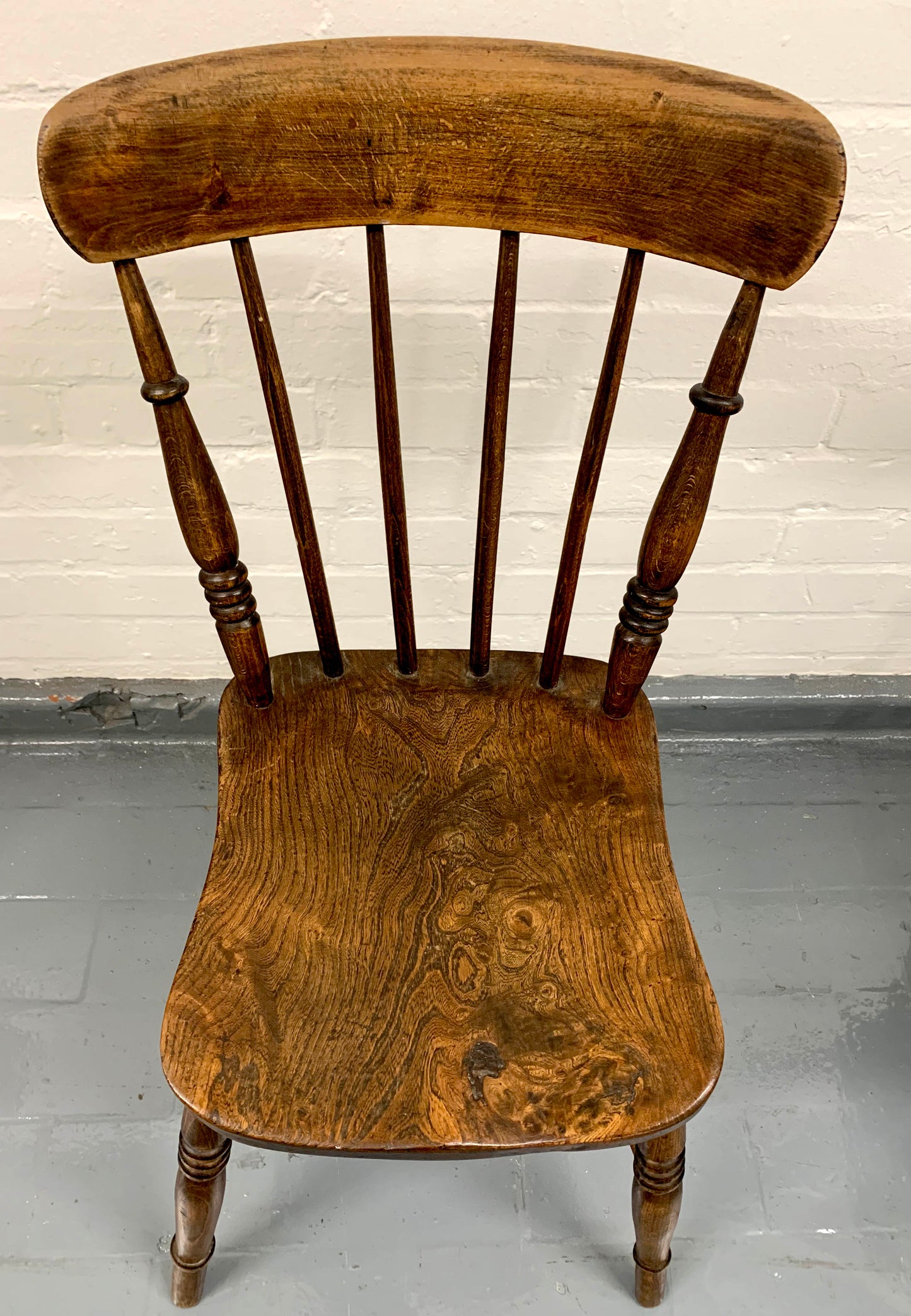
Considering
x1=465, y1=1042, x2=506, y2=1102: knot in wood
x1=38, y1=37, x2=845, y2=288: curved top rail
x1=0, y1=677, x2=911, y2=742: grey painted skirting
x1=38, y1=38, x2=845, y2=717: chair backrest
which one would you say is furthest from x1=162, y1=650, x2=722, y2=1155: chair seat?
x1=0, y1=677, x2=911, y2=742: grey painted skirting

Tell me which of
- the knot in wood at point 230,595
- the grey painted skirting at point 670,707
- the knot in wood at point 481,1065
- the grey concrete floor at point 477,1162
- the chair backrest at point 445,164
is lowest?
the grey concrete floor at point 477,1162

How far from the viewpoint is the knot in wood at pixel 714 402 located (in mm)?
774

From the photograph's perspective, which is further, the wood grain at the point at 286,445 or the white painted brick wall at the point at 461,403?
the white painted brick wall at the point at 461,403

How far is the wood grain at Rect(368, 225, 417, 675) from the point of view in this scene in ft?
2.56

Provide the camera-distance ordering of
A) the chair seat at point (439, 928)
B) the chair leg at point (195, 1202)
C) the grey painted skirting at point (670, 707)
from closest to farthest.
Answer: the chair seat at point (439, 928), the chair leg at point (195, 1202), the grey painted skirting at point (670, 707)

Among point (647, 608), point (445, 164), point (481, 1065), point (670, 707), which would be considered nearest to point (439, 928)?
point (481, 1065)

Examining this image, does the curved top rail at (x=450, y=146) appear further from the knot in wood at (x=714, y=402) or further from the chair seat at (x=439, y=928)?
the chair seat at (x=439, y=928)

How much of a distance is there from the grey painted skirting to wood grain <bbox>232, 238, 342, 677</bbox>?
0.55 metres

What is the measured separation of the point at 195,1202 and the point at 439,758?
0.42 m

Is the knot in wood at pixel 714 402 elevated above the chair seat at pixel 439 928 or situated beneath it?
elevated above

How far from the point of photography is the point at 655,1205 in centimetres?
90

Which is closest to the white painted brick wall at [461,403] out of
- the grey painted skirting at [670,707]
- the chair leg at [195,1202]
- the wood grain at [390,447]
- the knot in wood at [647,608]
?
the grey painted skirting at [670,707]

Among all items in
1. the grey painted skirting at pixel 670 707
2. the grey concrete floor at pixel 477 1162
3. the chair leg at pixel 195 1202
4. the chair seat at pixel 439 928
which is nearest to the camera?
the chair seat at pixel 439 928

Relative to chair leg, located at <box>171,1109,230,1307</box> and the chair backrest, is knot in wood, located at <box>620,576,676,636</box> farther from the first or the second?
chair leg, located at <box>171,1109,230,1307</box>
